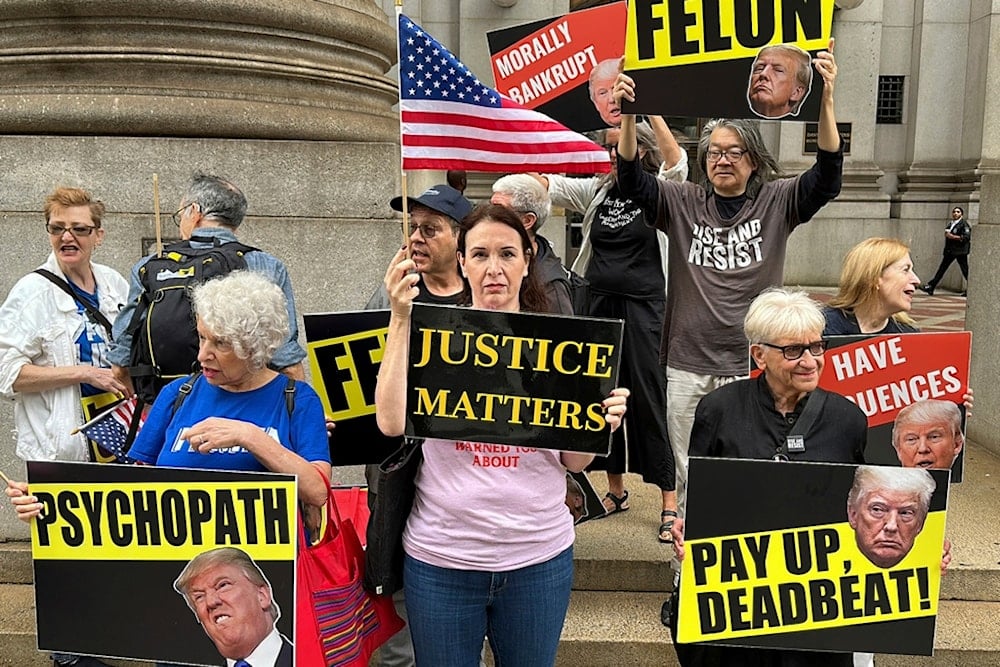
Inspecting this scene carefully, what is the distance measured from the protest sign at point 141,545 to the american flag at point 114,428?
840mm

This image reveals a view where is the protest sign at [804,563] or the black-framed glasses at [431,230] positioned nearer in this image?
the protest sign at [804,563]

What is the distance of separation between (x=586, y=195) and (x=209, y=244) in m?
2.30

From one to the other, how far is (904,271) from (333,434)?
7.33 feet

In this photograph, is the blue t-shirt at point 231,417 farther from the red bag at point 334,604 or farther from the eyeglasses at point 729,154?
the eyeglasses at point 729,154

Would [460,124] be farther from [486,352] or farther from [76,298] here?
[76,298]

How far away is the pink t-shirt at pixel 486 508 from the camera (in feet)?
8.25

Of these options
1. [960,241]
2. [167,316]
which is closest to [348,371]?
[167,316]

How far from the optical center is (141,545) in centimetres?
255

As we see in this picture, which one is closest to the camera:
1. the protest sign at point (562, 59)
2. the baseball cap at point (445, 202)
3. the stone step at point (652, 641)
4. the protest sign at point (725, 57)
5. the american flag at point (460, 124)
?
the american flag at point (460, 124)

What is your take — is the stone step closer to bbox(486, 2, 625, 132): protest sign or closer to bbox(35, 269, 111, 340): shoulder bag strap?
bbox(35, 269, 111, 340): shoulder bag strap

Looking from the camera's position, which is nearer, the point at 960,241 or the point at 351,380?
the point at 351,380

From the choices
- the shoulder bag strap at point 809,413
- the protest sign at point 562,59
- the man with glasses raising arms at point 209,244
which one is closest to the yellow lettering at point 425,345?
the man with glasses raising arms at point 209,244

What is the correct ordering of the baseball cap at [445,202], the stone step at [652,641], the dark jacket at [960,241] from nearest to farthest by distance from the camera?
the baseball cap at [445,202]
the stone step at [652,641]
the dark jacket at [960,241]

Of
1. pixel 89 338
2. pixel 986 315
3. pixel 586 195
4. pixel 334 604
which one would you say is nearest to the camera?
pixel 334 604
